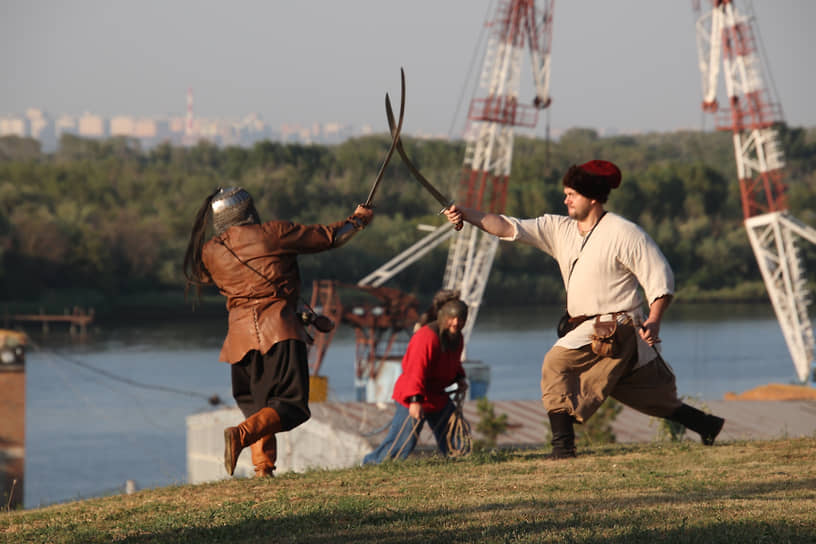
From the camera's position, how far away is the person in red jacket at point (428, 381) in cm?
671

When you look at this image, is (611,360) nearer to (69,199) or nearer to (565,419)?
(565,419)

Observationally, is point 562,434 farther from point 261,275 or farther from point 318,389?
point 318,389

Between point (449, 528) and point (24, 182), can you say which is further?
point (24, 182)

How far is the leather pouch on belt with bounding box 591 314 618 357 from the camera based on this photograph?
546cm

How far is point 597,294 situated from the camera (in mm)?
5555

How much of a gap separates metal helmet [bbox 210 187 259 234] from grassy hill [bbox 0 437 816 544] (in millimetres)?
1286

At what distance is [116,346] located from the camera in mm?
46719

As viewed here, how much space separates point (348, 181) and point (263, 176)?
5.48 m

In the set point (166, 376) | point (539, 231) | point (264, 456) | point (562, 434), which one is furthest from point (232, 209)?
point (166, 376)

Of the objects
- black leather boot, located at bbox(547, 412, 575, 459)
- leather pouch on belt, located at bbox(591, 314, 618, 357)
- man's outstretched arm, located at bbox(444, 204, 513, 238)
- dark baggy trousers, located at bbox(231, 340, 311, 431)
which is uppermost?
man's outstretched arm, located at bbox(444, 204, 513, 238)

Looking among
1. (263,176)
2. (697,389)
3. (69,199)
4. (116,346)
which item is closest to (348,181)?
(263,176)

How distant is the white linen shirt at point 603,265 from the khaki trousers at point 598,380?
7 centimetres

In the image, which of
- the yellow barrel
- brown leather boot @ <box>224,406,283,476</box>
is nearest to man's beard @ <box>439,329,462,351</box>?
brown leather boot @ <box>224,406,283,476</box>

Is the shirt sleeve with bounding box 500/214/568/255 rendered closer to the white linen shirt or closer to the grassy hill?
the white linen shirt
